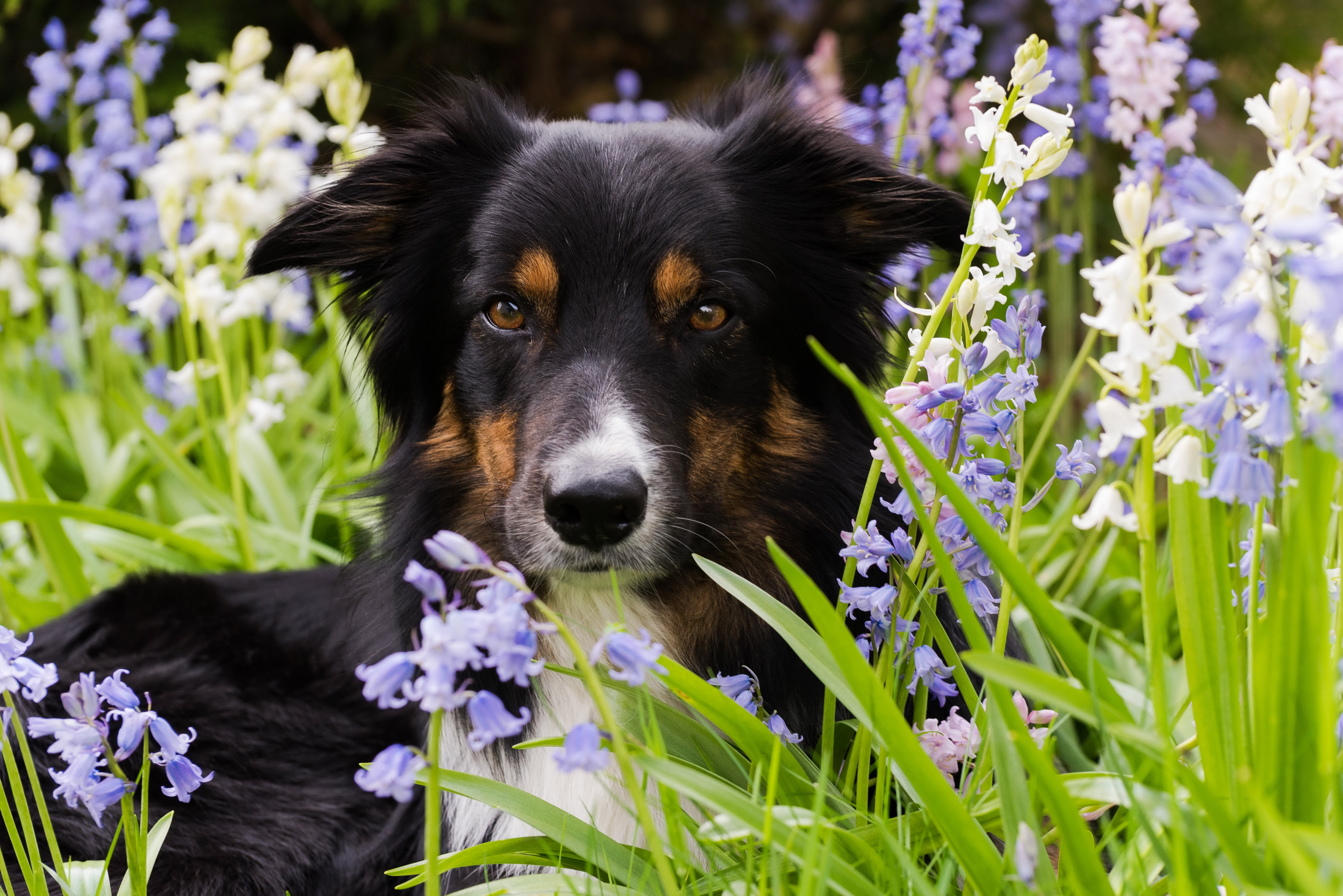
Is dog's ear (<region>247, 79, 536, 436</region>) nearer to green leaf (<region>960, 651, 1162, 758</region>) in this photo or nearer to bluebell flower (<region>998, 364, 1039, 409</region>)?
bluebell flower (<region>998, 364, 1039, 409</region>)

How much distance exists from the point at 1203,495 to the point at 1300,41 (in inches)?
265

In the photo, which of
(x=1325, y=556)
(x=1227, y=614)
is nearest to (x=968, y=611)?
(x=1227, y=614)

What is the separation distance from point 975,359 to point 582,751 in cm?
81

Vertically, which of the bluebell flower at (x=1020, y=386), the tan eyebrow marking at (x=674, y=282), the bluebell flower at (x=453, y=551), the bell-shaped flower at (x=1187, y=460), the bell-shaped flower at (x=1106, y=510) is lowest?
the bluebell flower at (x=453, y=551)

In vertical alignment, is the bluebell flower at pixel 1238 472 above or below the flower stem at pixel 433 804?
above

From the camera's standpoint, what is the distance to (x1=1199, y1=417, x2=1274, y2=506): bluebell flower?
1.22 meters

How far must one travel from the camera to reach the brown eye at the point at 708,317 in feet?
8.39

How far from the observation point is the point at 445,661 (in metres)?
1.14

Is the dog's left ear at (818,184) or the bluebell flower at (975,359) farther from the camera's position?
the dog's left ear at (818,184)

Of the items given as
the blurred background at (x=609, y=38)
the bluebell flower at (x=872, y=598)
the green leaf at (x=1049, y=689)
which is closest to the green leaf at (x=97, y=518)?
the bluebell flower at (x=872, y=598)

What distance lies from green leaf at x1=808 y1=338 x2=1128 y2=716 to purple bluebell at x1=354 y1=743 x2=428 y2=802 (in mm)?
634

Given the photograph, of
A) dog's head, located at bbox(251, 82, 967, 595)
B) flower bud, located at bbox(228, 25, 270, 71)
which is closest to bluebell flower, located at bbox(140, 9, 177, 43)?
flower bud, located at bbox(228, 25, 270, 71)

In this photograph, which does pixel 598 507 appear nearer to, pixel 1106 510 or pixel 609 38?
pixel 1106 510

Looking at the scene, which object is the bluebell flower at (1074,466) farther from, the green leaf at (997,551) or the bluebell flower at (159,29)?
the bluebell flower at (159,29)
